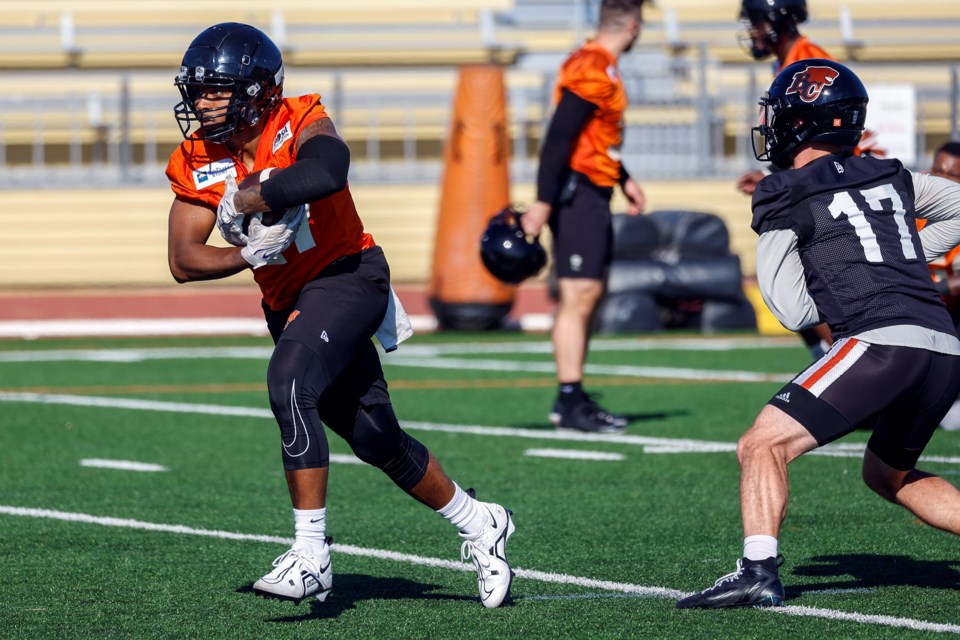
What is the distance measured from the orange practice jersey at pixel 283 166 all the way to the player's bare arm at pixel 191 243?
0.12 feet

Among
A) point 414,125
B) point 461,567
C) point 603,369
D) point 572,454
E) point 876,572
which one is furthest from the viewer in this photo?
point 414,125

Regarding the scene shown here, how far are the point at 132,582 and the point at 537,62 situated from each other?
16505mm

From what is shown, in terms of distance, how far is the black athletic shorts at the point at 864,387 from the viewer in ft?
14.4

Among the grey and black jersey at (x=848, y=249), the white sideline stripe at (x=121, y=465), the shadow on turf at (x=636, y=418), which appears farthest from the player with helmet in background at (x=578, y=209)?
the grey and black jersey at (x=848, y=249)

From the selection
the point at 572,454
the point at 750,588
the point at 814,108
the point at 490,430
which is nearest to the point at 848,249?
the point at 814,108

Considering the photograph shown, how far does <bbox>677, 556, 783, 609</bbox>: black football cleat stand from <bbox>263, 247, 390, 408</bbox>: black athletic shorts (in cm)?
112

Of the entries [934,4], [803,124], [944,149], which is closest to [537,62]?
A: [934,4]

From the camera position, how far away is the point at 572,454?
7926 mm

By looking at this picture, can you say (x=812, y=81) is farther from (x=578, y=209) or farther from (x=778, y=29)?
(x=578, y=209)

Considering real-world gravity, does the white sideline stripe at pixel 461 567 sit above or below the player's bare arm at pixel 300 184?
below

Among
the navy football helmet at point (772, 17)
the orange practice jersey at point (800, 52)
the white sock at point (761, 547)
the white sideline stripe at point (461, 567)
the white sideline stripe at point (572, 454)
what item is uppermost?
the navy football helmet at point (772, 17)

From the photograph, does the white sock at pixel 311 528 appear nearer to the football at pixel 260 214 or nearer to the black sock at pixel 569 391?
the football at pixel 260 214

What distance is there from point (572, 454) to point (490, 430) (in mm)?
1011

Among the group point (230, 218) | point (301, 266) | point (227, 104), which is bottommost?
point (301, 266)
